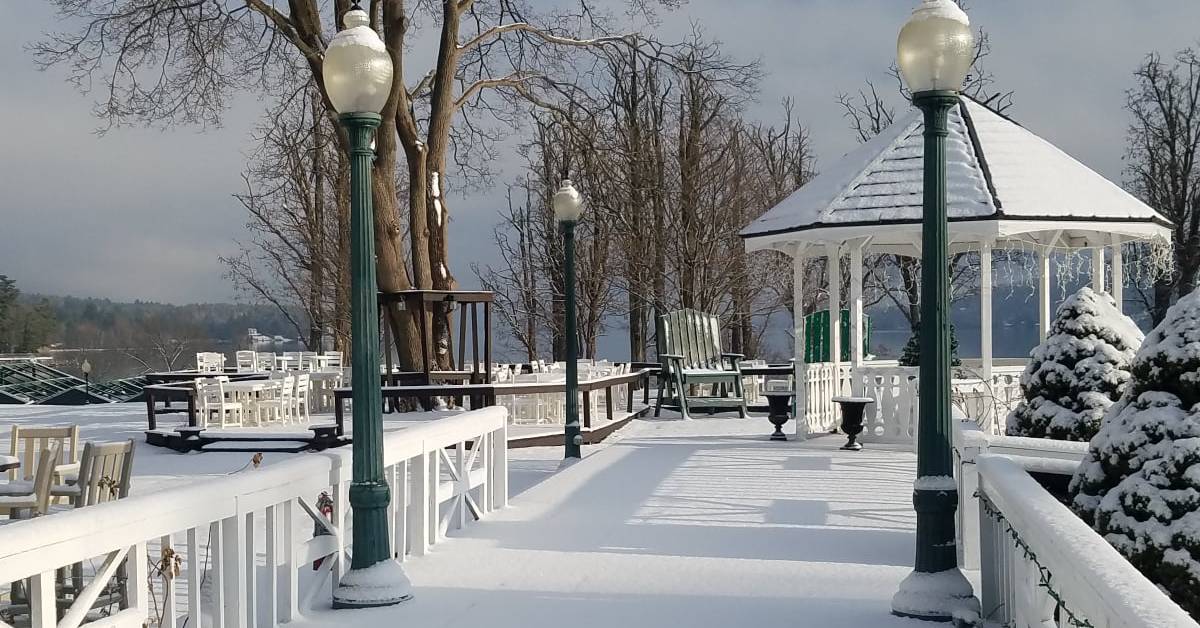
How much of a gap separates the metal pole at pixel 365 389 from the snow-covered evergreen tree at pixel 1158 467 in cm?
310

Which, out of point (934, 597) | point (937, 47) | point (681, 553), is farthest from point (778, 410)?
point (937, 47)

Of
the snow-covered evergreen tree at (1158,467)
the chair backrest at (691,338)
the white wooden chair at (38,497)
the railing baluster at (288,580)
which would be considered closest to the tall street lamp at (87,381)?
the chair backrest at (691,338)

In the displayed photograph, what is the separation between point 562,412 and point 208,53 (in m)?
10.4

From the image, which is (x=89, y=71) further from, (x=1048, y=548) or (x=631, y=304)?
(x=1048, y=548)

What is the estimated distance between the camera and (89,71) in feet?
67.6

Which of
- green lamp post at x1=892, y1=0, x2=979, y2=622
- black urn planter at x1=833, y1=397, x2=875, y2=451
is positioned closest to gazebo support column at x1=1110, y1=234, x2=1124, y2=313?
black urn planter at x1=833, y1=397, x2=875, y2=451

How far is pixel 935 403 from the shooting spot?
16.8ft

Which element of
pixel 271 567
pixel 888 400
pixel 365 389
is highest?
pixel 365 389

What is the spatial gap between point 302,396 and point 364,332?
17349 mm

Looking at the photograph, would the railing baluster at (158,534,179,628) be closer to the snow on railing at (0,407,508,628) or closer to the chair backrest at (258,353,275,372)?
the snow on railing at (0,407,508,628)

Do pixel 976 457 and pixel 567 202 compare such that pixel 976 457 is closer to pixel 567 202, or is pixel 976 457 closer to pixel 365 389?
pixel 365 389

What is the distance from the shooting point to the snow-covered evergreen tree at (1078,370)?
6.21 metres

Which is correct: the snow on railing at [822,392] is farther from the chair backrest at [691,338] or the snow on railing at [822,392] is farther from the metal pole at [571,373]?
the metal pole at [571,373]

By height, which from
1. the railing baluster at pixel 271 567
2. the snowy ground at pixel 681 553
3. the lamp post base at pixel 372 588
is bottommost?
the snowy ground at pixel 681 553
